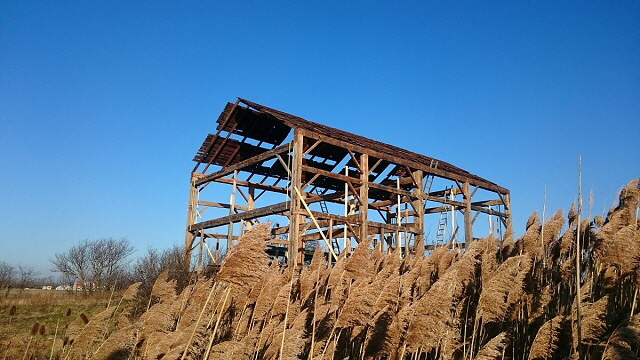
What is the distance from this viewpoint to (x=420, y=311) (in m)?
2.66

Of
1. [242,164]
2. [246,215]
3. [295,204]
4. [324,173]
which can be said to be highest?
[242,164]

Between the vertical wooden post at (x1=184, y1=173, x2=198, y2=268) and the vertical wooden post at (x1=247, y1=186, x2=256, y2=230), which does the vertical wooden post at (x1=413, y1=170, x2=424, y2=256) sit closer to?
the vertical wooden post at (x1=247, y1=186, x2=256, y2=230)

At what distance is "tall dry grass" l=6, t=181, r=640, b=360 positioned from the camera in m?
2.65

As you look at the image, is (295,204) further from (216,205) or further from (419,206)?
(216,205)

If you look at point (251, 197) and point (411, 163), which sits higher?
point (411, 163)

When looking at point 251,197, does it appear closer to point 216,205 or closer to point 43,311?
point 216,205

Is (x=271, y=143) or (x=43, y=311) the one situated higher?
(x=271, y=143)

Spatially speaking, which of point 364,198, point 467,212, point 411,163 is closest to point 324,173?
point 364,198

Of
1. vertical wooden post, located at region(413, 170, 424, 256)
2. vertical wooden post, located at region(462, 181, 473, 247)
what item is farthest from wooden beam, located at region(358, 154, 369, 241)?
vertical wooden post, located at region(462, 181, 473, 247)

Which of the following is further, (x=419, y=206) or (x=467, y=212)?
(x=467, y=212)

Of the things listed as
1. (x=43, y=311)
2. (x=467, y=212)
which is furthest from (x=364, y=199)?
(x=43, y=311)

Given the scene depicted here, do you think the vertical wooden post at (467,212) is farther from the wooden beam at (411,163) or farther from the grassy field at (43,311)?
the grassy field at (43,311)

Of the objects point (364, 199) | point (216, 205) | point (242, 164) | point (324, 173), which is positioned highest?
point (242, 164)

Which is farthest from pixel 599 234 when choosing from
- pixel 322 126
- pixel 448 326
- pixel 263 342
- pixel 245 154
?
pixel 245 154
